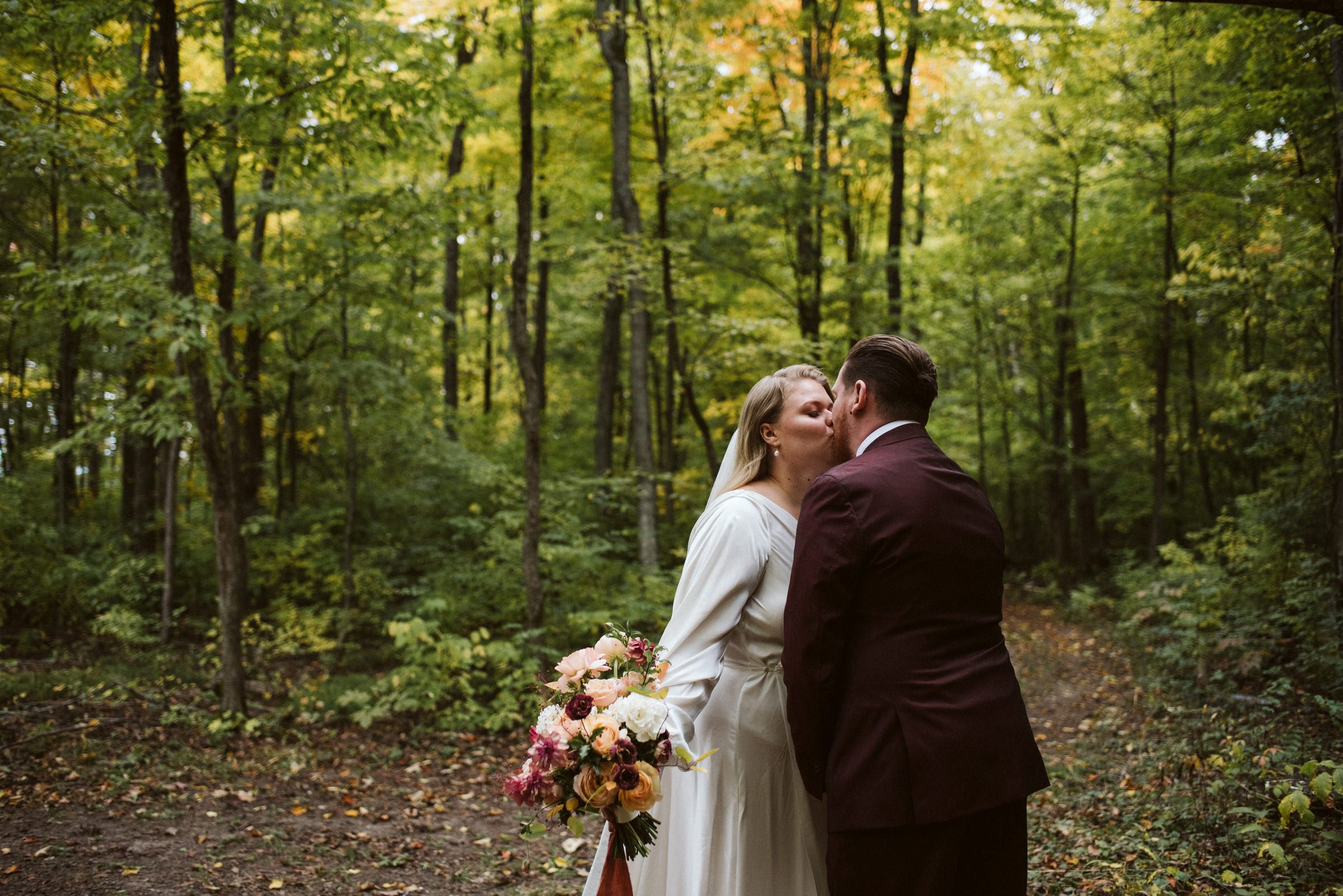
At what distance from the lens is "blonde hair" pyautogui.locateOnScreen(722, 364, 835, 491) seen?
293 centimetres

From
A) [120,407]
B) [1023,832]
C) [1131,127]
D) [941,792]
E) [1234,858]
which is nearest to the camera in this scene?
[941,792]

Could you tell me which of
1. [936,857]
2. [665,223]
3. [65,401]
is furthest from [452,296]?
[936,857]

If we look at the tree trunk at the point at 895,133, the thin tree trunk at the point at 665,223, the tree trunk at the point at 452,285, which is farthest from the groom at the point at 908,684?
the tree trunk at the point at 452,285

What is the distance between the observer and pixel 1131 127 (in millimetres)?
13047

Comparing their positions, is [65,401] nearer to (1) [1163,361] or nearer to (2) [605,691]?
(2) [605,691]

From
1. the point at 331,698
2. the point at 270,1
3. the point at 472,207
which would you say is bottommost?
the point at 331,698

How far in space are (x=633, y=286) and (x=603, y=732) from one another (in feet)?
29.6

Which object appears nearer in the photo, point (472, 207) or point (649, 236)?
point (472, 207)

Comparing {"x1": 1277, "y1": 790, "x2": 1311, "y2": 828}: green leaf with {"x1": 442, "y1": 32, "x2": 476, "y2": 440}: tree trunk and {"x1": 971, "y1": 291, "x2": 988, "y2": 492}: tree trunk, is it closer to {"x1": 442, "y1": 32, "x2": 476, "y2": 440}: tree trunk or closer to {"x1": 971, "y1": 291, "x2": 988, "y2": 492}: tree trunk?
{"x1": 442, "y1": 32, "x2": 476, "y2": 440}: tree trunk

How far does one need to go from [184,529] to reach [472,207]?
7.47 m

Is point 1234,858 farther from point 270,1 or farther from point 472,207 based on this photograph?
point 270,1

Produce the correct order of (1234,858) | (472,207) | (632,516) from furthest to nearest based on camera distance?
(632,516), (472,207), (1234,858)

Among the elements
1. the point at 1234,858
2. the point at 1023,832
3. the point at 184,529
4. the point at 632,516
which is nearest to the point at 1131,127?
the point at 632,516

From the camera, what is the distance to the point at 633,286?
10781mm
